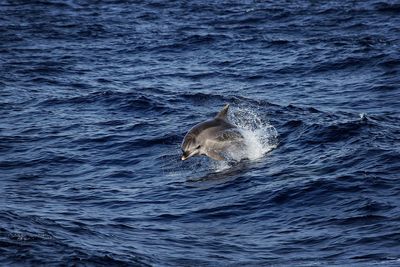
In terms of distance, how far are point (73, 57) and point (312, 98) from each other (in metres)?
12.9

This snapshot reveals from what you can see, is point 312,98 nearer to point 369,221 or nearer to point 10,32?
point 369,221

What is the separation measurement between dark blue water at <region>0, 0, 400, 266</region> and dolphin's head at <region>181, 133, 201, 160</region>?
0.60m

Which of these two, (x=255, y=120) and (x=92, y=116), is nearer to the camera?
(x=255, y=120)

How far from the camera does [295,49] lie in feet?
116

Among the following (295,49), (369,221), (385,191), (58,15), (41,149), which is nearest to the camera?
(369,221)

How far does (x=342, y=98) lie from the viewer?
28016mm

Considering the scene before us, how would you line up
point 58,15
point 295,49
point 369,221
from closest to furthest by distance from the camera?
point 369,221
point 295,49
point 58,15

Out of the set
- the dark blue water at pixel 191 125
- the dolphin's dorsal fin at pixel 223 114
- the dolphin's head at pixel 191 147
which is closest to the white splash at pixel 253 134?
the dark blue water at pixel 191 125

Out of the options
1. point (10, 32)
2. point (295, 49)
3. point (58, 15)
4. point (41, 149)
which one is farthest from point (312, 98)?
point (58, 15)

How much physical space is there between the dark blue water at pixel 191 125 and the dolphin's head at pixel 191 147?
0.60 m

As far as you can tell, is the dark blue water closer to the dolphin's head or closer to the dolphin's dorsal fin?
the dolphin's head

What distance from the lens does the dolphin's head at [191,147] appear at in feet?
69.9

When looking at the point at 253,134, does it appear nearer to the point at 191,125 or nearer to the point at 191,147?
the point at 191,125

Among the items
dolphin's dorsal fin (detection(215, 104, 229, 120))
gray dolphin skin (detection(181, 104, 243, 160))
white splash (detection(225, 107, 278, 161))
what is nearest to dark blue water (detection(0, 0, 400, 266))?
white splash (detection(225, 107, 278, 161))
